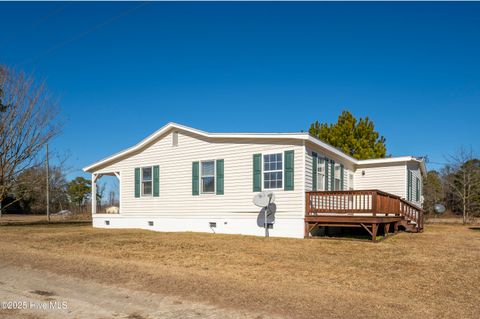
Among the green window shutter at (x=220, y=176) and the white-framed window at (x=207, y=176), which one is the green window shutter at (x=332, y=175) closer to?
the green window shutter at (x=220, y=176)

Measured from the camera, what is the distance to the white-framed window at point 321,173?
1588 centimetres

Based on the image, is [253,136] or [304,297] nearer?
[304,297]

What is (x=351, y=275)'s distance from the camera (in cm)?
808

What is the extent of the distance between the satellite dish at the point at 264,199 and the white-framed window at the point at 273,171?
0.66m

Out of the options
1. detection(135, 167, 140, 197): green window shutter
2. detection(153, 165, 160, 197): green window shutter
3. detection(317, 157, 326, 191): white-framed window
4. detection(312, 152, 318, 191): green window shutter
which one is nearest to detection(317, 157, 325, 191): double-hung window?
detection(317, 157, 326, 191): white-framed window

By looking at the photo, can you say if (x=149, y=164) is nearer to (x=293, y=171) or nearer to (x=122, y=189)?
(x=122, y=189)

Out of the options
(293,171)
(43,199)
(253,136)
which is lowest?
(43,199)

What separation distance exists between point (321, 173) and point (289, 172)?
201 centimetres

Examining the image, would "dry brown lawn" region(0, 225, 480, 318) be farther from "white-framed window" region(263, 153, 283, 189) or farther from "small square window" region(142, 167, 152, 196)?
"small square window" region(142, 167, 152, 196)

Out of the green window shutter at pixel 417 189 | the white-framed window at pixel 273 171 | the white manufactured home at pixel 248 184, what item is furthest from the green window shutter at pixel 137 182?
the green window shutter at pixel 417 189


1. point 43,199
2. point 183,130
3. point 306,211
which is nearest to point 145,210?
point 183,130

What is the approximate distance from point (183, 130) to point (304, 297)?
478 inches

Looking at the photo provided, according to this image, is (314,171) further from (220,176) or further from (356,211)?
(220,176)

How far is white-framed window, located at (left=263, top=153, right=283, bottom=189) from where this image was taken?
14984 millimetres
